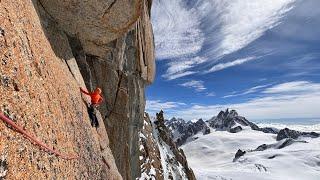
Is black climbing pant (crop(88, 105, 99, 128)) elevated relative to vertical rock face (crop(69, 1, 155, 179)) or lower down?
lower down

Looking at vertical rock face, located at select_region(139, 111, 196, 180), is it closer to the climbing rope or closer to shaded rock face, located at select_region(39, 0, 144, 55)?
shaded rock face, located at select_region(39, 0, 144, 55)

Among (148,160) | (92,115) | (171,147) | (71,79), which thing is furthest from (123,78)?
(171,147)

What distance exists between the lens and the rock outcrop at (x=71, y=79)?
7.82 m

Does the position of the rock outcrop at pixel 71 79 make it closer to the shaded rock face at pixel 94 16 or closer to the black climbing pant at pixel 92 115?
the shaded rock face at pixel 94 16

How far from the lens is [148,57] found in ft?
94.5

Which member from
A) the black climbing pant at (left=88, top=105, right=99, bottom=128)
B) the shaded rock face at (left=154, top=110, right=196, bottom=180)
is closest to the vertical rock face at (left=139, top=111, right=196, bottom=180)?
the shaded rock face at (left=154, top=110, right=196, bottom=180)

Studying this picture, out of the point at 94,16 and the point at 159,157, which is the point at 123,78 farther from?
the point at 159,157

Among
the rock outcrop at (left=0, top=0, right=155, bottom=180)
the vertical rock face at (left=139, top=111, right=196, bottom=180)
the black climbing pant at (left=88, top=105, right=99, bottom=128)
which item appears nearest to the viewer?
the rock outcrop at (left=0, top=0, right=155, bottom=180)

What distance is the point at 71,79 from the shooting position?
14.6 meters

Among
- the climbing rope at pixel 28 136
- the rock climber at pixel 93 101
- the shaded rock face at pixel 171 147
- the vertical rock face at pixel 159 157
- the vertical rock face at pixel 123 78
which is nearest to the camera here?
the climbing rope at pixel 28 136

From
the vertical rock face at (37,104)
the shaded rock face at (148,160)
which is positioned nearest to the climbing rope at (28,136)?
the vertical rock face at (37,104)

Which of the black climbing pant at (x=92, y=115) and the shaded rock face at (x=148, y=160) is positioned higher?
the black climbing pant at (x=92, y=115)

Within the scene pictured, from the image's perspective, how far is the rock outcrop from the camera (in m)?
7.82

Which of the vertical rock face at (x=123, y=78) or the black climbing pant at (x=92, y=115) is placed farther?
the vertical rock face at (x=123, y=78)
